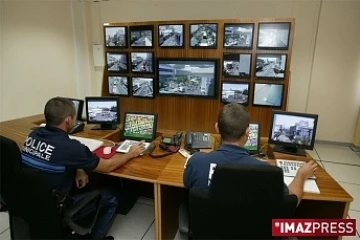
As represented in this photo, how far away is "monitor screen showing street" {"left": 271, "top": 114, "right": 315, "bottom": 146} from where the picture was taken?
1.91 metres

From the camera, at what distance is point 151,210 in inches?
93.9

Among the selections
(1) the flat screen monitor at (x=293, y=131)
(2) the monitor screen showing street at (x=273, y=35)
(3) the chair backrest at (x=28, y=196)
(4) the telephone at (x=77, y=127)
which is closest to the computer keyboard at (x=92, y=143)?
(4) the telephone at (x=77, y=127)

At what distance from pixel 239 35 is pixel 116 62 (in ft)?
6.70

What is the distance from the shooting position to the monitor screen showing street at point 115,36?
3.87m

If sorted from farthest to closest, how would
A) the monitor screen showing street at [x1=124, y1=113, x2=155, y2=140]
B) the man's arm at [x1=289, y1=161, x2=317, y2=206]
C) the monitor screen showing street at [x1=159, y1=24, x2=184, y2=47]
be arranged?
the monitor screen showing street at [x1=159, y1=24, x2=184, y2=47] < the monitor screen showing street at [x1=124, y1=113, x2=155, y2=140] < the man's arm at [x1=289, y1=161, x2=317, y2=206]

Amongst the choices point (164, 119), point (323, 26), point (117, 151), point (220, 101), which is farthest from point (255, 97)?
point (117, 151)

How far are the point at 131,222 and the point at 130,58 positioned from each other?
2627 mm

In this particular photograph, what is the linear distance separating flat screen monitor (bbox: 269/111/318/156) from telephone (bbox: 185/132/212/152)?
1.80ft

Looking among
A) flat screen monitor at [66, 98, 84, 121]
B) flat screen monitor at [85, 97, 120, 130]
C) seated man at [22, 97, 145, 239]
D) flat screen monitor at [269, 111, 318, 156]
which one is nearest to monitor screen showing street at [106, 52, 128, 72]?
flat screen monitor at [66, 98, 84, 121]

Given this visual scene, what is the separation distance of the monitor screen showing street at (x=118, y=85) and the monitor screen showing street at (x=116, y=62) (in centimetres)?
15

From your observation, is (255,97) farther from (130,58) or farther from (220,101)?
(130,58)

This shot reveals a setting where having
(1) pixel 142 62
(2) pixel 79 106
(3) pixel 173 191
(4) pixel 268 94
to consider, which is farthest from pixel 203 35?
(3) pixel 173 191

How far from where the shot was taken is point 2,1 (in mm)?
3496

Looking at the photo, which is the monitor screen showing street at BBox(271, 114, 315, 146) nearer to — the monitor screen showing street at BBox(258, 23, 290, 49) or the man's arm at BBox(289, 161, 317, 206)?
the man's arm at BBox(289, 161, 317, 206)
